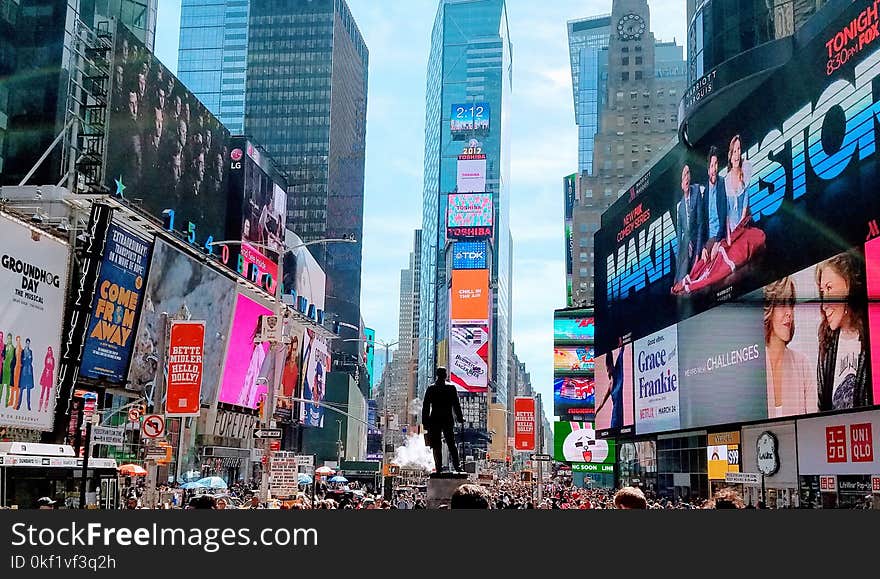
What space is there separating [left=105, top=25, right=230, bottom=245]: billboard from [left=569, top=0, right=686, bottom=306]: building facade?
83638 mm

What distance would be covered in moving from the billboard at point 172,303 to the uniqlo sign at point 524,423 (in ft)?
65.8

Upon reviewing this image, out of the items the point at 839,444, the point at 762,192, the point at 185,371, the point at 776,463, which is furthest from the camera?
the point at 776,463

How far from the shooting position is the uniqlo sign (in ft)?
184

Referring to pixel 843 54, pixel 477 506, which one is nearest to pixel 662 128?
pixel 843 54

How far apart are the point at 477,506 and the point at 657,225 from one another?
4315 cm

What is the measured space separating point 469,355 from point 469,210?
34338mm

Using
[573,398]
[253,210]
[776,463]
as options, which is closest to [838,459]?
[776,463]

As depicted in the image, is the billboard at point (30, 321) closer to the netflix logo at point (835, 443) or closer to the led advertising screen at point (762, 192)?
the led advertising screen at point (762, 192)

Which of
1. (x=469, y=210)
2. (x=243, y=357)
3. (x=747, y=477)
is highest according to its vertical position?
(x=469, y=210)

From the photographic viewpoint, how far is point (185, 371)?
38125 mm

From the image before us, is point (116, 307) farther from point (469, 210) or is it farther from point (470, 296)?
point (469, 210)

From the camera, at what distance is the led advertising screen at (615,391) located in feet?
179

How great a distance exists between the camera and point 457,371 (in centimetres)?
16400

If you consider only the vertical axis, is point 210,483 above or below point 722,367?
below
